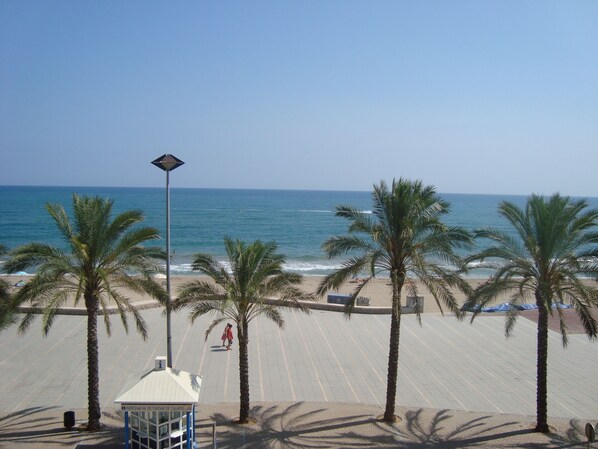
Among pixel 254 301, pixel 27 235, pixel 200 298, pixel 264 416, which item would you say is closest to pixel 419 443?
pixel 264 416

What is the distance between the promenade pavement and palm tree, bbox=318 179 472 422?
1992 mm

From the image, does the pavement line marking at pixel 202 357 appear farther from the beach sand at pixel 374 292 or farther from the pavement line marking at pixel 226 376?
the beach sand at pixel 374 292

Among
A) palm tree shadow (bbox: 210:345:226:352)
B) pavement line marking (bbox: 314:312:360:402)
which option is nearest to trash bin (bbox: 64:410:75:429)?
pavement line marking (bbox: 314:312:360:402)

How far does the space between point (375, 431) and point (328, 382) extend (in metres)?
3.96

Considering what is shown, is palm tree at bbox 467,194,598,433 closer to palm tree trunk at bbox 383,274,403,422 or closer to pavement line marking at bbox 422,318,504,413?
palm tree trunk at bbox 383,274,403,422

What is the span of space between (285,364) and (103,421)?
22.3 feet

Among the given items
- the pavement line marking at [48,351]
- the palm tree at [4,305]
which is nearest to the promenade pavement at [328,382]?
the pavement line marking at [48,351]

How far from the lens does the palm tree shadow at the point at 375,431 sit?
1298cm

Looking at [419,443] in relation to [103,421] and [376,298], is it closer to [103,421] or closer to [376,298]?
[103,421]

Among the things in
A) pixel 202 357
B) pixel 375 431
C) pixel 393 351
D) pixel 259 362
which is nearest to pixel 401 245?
pixel 393 351

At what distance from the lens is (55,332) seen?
890 inches

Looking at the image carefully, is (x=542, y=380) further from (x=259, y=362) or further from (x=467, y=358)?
(x=259, y=362)

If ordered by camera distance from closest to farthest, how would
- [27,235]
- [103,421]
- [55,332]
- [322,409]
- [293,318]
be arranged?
1. [103,421]
2. [322,409]
3. [55,332]
4. [293,318]
5. [27,235]

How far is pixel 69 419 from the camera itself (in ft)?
43.9
